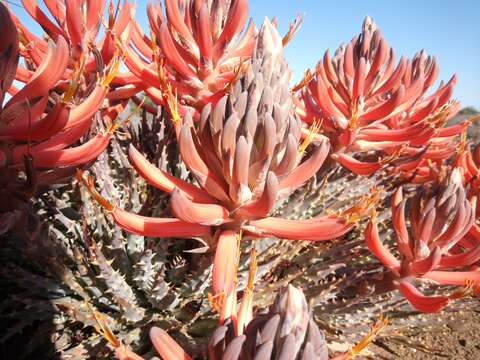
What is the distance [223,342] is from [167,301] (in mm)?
792

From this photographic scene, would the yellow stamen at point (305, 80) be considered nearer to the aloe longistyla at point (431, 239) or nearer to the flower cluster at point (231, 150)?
the flower cluster at point (231, 150)

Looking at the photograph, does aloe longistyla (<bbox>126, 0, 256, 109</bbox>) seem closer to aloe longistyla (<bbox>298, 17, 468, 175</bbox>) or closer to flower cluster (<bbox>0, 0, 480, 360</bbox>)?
flower cluster (<bbox>0, 0, 480, 360</bbox>)

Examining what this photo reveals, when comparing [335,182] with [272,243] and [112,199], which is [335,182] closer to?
[272,243]

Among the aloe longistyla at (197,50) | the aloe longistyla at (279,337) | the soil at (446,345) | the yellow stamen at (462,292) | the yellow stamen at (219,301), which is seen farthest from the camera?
the soil at (446,345)

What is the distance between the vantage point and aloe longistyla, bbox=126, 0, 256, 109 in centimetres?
203

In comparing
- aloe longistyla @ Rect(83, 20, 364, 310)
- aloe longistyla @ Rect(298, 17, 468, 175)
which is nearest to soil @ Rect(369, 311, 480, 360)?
aloe longistyla @ Rect(298, 17, 468, 175)

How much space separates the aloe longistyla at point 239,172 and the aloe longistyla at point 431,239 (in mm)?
521

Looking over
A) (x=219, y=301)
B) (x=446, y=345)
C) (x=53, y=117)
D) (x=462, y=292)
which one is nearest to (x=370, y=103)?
(x=462, y=292)

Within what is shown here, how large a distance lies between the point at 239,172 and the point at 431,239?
1.14m

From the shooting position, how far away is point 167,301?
181cm

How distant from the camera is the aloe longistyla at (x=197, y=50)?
2029 millimetres

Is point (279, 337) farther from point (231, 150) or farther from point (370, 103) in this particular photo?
point (370, 103)

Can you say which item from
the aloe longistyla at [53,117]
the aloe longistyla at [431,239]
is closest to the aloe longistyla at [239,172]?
the aloe longistyla at [53,117]

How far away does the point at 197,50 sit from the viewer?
226 centimetres
